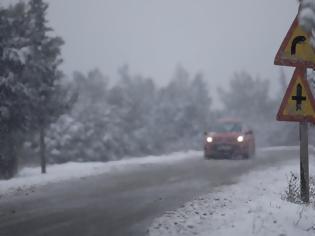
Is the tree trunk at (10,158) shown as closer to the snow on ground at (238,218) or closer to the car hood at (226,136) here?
the car hood at (226,136)

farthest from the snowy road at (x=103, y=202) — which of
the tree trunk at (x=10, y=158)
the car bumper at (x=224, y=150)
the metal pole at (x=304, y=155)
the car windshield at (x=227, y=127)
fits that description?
the car windshield at (x=227, y=127)

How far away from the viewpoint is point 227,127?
24.5 metres

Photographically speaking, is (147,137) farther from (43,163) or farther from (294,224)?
(294,224)

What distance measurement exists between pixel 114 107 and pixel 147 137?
18.0 feet

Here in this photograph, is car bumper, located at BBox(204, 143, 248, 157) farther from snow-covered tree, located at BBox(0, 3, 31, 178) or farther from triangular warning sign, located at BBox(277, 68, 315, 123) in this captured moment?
triangular warning sign, located at BBox(277, 68, 315, 123)

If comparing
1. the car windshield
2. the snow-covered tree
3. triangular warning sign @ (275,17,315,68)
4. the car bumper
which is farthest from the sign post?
the car windshield

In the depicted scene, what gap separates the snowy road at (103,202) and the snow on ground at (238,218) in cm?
43

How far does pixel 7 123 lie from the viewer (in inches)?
685

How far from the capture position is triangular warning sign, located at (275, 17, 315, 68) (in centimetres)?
762

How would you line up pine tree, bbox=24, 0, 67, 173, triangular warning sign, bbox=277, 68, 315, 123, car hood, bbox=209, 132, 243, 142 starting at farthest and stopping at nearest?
car hood, bbox=209, 132, 243, 142, pine tree, bbox=24, 0, 67, 173, triangular warning sign, bbox=277, 68, 315, 123

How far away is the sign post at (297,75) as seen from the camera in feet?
24.7

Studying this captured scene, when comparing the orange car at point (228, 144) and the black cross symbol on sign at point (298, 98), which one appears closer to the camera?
the black cross symbol on sign at point (298, 98)

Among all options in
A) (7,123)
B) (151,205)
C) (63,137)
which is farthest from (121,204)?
(63,137)

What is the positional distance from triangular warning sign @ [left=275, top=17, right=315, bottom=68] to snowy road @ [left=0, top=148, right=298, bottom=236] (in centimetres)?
335
